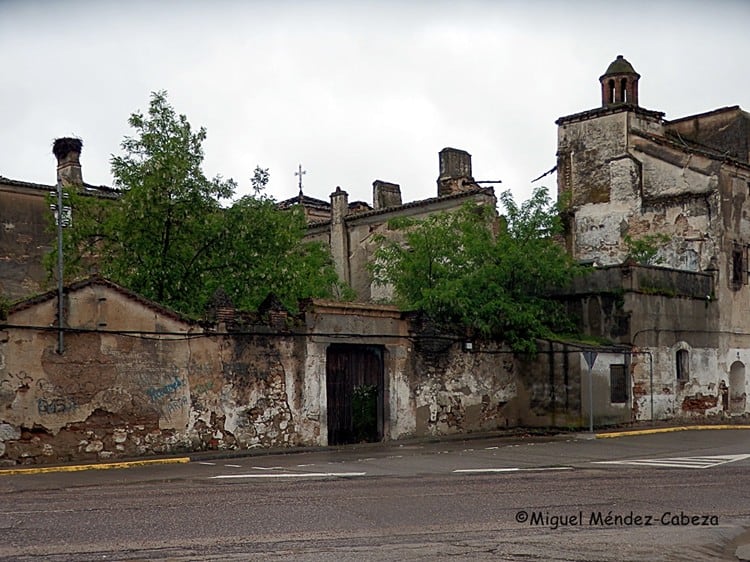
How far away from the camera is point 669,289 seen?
1254 inches

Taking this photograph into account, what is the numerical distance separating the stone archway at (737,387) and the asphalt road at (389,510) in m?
16.3

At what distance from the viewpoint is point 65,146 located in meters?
37.7

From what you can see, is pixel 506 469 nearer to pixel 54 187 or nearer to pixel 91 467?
pixel 91 467

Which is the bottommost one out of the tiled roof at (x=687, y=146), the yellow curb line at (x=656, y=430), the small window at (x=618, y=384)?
the yellow curb line at (x=656, y=430)

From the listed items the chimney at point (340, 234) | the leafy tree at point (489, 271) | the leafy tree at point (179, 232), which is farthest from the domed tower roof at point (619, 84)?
the leafy tree at point (179, 232)

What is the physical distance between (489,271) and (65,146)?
18032 mm

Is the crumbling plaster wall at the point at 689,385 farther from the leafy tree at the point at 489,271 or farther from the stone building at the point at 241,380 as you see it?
the stone building at the point at 241,380

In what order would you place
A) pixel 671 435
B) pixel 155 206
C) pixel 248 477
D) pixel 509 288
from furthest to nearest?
pixel 509 288 < pixel 671 435 < pixel 155 206 < pixel 248 477

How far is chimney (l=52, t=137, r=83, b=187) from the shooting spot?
1479 inches

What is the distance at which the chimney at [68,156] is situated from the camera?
3756 cm

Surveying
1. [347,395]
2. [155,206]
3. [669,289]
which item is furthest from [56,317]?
[669,289]

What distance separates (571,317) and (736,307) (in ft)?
25.1

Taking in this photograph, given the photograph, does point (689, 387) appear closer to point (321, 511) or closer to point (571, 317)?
point (571, 317)

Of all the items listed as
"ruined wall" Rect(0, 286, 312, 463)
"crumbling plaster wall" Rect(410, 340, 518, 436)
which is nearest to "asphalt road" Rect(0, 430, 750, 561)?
"ruined wall" Rect(0, 286, 312, 463)
